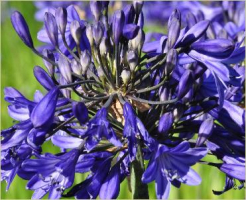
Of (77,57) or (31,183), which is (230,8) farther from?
(31,183)

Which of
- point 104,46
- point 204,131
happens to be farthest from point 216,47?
point 104,46

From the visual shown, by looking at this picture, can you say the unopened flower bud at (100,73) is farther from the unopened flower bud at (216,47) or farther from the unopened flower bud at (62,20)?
the unopened flower bud at (216,47)

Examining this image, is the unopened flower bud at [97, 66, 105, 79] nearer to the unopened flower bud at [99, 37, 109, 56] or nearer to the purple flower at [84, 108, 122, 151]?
the unopened flower bud at [99, 37, 109, 56]

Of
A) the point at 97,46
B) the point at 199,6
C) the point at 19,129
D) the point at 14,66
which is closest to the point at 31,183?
the point at 19,129

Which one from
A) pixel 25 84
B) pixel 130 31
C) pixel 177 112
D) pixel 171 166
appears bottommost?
pixel 25 84

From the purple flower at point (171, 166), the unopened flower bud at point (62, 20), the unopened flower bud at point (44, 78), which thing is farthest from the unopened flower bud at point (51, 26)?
the purple flower at point (171, 166)

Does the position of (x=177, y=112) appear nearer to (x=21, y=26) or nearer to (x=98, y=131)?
(x=98, y=131)
